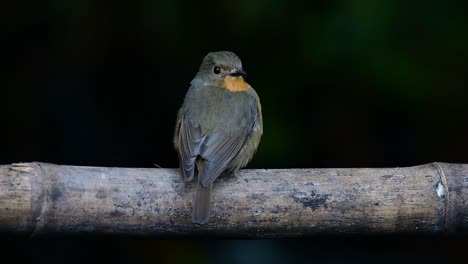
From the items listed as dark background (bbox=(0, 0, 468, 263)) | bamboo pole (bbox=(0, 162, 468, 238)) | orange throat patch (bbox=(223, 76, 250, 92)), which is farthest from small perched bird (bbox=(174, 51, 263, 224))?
dark background (bbox=(0, 0, 468, 263))

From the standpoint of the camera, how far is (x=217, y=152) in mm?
5168

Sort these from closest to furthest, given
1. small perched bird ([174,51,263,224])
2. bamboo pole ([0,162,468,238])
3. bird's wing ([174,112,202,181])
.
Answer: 1. bamboo pole ([0,162,468,238])
2. bird's wing ([174,112,202,181])
3. small perched bird ([174,51,263,224])

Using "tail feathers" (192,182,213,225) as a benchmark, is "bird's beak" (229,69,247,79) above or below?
above

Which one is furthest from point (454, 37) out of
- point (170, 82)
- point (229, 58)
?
point (170, 82)

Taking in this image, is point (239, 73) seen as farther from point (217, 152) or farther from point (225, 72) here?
point (217, 152)

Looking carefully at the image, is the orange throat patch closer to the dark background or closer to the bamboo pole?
the dark background

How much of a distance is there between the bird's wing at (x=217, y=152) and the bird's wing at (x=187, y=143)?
48 mm

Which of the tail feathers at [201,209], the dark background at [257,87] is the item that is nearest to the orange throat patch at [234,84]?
the dark background at [257,87]

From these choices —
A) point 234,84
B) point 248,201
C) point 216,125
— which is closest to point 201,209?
point 248,201

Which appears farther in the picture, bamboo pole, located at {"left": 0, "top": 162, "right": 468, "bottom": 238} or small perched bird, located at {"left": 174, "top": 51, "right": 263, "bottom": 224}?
small perched bird, located at {"left": 174, "top": 51, "right": 263, "bottom": 224}

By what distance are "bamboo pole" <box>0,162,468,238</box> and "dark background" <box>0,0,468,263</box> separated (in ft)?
6.24

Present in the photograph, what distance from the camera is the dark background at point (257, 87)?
6559 mm

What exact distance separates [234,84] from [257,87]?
3.05ft

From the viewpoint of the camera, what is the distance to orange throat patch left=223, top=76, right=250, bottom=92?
5.92 meters
